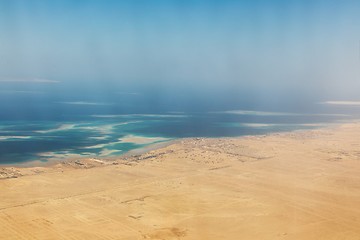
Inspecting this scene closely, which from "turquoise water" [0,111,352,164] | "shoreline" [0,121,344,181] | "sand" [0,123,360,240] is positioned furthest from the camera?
"turquoise water" [0,111,352,164]

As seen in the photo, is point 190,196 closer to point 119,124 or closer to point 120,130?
point 120,130

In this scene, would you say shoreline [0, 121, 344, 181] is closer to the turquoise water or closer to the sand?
the sand

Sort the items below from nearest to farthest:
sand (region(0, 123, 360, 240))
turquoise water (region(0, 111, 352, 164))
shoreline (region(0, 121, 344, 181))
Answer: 1. sand (region(0, 123, 360, 240))
2. shoreline (region(0, 121, 344, 181))
3. turquoise water (region(0, 111, 352, 164))

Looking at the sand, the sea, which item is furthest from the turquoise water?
the sand

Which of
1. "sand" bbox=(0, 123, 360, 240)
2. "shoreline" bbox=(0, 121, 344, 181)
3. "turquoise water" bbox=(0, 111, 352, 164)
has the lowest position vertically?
"sand" bbox=(0, 123, 360, 240)

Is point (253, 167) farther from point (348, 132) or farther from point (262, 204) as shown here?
point (348, 132)

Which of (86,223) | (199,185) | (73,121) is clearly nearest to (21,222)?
(86,223)

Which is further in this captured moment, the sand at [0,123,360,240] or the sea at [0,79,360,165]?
the sea at [0,79,360,165]
